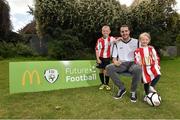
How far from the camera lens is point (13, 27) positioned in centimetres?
2800

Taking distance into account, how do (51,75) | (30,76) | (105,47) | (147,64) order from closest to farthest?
1. (147,64)
2. (30,76)
3. (51,75)
4. (105,47)

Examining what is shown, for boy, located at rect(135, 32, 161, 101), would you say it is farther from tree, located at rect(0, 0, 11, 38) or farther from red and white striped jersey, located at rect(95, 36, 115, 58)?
tree, located at rect(0, 0, 11, 38)

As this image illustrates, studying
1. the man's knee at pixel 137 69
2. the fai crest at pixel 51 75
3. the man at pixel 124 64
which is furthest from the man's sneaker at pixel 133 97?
the fai crest at pixel 51 75

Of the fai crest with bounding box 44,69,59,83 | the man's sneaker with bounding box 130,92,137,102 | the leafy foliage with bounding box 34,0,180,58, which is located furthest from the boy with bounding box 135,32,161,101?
the leafy foliage with bounding box 34,0,180,58

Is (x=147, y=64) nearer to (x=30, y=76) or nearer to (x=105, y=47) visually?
(x=105, y=47)

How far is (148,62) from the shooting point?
360 inches

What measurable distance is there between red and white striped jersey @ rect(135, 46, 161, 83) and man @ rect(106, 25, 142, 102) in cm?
15

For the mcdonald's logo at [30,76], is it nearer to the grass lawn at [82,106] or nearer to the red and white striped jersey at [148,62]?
the grass lawn at [82,106]

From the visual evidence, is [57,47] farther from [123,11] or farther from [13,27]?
[13,27]

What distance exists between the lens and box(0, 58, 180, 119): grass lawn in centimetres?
788

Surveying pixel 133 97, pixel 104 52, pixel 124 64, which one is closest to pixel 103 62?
pixel 104 52

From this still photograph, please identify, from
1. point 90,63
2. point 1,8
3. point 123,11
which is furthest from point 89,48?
point 90,63

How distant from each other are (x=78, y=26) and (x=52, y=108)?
14.8 m

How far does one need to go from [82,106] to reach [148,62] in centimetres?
183
